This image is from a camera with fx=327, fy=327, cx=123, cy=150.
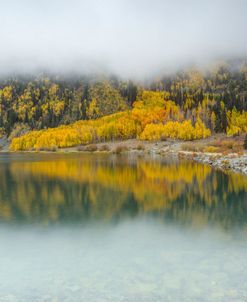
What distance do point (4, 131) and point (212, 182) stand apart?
599 ft

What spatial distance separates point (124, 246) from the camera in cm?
1264

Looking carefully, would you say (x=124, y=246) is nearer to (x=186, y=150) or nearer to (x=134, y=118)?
(x=186, y=150)

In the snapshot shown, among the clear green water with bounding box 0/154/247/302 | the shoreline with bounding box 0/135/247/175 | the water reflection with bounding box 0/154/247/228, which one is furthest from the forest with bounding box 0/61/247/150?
the clear green water with bounding box 0/154/247/302

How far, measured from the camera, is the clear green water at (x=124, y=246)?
8.83 m

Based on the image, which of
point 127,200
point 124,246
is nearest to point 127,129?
point 127,200

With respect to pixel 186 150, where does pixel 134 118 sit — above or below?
above

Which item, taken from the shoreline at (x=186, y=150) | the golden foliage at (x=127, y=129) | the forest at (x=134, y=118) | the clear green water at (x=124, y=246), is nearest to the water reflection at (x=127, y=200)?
the clear green water at (x=124, y=246)

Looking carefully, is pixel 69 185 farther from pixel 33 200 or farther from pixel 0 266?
pixel 0 266

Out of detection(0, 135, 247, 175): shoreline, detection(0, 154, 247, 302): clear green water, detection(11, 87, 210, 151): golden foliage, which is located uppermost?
detection(11, 87, 210, 151): golden foliage

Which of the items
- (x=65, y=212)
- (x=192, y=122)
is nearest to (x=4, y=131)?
(x=192, y=122)

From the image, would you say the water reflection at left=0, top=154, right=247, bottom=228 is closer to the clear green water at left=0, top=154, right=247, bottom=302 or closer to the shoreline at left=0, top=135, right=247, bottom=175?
the clear green water at left=0, top=154, right=247, bottom=302

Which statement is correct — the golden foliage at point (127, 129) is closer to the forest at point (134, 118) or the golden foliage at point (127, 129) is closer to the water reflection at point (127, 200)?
the forest at point (134, 118)

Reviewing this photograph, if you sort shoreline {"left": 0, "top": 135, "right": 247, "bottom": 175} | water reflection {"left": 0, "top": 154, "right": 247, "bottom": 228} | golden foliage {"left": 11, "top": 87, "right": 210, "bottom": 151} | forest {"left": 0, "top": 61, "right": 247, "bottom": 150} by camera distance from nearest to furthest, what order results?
water reflection {"left": 0, "top": 154, "right": 247, "bottom": 228}
shoreline {"left": 0, "top": 135, "right": 247, "bottom": 175}
golden foliage {"left": 11, "top": 87, "right": 210, "bottom": 151}
forest {"left": 0, "top": 61, "right": 247, "bottom": 150}

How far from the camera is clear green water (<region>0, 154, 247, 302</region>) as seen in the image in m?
8.83
